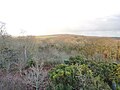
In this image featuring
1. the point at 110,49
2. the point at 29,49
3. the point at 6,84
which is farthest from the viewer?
the point at 110,49

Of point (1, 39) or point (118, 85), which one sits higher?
point (1, 39)

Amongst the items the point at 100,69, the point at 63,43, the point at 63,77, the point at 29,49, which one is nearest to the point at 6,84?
the point at 63,77

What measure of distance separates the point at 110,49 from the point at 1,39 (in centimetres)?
A: 1299

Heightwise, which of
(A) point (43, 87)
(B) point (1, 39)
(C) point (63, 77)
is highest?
(B) point (1, 39)

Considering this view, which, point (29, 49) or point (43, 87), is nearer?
point (43, 87)

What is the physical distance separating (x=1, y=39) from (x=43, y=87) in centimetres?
791

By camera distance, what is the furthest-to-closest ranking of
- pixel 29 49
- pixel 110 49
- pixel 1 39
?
pixel 110 49
pixel 29 49
pixel 1 39

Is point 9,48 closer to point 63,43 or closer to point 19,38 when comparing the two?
point 19,38

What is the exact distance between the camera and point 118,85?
11781mm

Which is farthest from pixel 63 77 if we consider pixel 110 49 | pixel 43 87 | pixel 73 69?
pixel 110 49

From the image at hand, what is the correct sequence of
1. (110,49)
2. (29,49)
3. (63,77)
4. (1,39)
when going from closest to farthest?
(63,77) → (1,39) → (29,49) → (110,49)

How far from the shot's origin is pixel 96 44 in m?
27.9

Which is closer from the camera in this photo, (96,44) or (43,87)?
(43,87)

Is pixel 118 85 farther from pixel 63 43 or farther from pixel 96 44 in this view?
pixel 63 43
